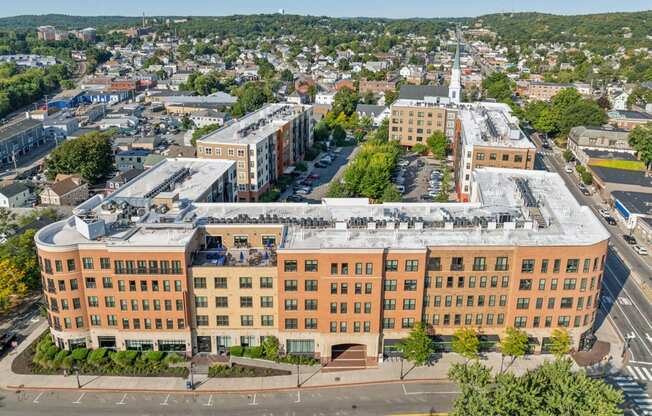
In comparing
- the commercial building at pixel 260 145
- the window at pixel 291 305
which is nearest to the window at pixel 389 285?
the window at pixel 291 305

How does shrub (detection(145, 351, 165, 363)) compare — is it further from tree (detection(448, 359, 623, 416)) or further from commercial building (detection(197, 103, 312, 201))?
commercial building (detection(197, 103, 312, 201))

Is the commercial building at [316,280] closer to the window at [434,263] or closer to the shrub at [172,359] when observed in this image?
the window at [434,263]

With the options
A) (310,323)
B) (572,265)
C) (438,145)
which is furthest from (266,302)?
(438,145)

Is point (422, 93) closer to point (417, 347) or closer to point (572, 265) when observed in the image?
point (572, 265)

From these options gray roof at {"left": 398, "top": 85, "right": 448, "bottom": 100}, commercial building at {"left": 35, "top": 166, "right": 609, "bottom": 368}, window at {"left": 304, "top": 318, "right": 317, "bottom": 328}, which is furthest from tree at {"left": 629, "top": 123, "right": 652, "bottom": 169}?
window at {"left": 304, "top": 318, "right": 317, "bottom": 328}

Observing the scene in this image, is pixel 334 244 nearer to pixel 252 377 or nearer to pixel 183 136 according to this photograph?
pixel 252 377

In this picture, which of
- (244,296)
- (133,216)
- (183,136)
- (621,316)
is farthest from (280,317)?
(183,136)

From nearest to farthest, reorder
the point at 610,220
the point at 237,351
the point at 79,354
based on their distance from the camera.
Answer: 1. the point at 79,354
2. the point at 237,351
3. the point at 610,220
